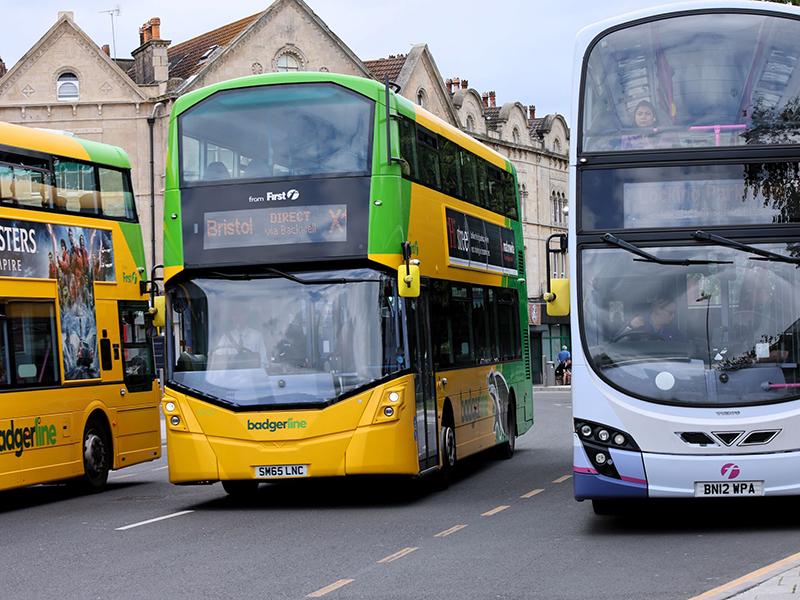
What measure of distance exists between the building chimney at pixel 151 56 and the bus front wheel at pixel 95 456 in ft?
122

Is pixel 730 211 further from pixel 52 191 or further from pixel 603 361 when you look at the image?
pixel 52 191

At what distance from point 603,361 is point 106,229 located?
947 cm

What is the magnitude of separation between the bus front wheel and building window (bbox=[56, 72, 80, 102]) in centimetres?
3738

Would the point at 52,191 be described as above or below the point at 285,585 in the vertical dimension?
above

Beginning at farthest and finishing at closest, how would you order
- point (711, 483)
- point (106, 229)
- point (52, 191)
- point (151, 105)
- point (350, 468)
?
point (151, 105) → point (106, 229) → point (52, 191) → point (350, 468) → point (711, 483)

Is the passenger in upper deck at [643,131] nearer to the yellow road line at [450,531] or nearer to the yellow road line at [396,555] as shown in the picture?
the yellow road line at [450,531]

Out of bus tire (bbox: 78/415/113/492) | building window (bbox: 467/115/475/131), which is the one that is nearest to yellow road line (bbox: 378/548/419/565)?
bus tire (bbox: 78/415/113/492)

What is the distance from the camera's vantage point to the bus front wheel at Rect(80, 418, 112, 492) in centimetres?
2025

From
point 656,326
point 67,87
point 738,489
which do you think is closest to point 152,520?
point 656,326

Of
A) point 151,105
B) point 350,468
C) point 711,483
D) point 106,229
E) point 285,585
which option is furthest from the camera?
point 151,105

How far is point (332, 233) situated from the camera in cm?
1670

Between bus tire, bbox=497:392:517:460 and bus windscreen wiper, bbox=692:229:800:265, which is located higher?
bus windscreen wiper, bbox=692:229:800:265

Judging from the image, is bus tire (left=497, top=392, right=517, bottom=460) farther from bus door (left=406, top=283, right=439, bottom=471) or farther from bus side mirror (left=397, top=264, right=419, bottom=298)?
bus side mirror (left=397, top=264, right=419, bottom=298)

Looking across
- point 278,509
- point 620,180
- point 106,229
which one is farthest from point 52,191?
point 620,180
